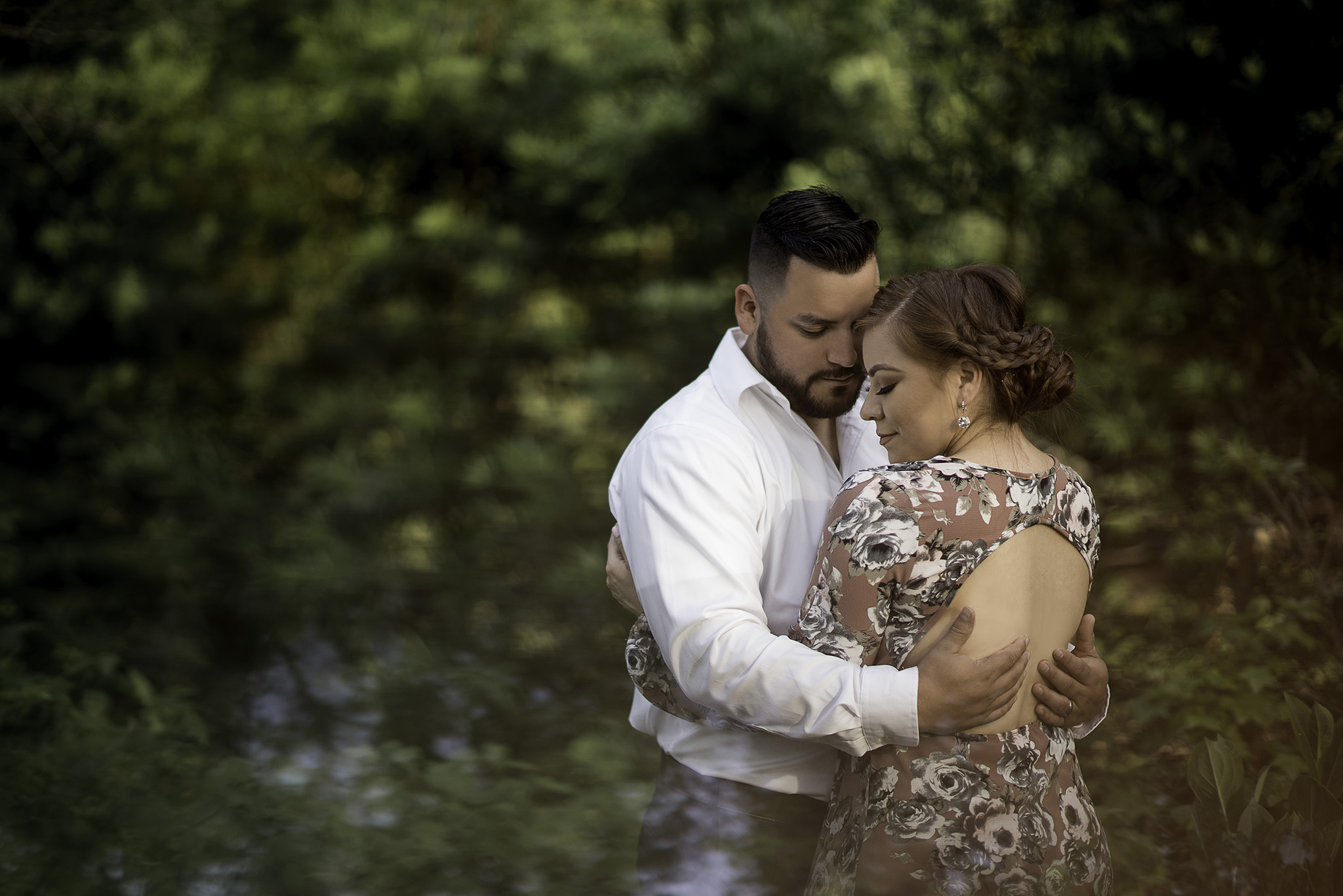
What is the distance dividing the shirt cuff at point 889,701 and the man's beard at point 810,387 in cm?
60

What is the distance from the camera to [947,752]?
68.3 inches

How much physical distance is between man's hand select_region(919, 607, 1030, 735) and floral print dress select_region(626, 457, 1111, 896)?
60mm

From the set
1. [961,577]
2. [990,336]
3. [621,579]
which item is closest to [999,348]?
[990,336]

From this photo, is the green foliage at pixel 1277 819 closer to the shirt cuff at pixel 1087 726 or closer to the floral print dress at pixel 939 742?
the shirt cuff at pixel 1087 726

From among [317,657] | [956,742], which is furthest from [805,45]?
[956,742]

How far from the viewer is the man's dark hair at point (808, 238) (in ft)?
6.59

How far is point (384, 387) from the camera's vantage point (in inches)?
327

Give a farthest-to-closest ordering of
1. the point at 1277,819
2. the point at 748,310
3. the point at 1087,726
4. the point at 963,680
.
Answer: the point at 1277,819, the point at 748,310, the point at 1087,726, the point at 963,680

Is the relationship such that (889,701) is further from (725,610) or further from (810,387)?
(810,387)

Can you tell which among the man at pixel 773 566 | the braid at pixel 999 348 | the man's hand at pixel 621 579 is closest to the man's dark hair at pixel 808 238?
the man at pixel 773 566

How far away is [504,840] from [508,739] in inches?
46.5

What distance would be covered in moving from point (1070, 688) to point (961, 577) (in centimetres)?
29

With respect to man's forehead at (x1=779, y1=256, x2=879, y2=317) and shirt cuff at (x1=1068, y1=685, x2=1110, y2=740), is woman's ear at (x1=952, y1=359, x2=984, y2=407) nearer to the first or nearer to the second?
man's forehead at (x1=779, y1=256, x2=879, y2=317)

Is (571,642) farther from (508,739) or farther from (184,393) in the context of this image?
(184,393)
